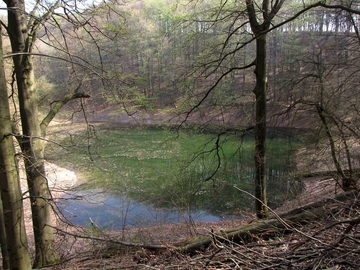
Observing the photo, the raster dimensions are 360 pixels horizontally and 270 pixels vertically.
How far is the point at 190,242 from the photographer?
4008 mm

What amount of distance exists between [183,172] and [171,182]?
643 cm

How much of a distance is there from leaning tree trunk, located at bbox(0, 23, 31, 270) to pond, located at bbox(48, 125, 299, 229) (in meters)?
2.80

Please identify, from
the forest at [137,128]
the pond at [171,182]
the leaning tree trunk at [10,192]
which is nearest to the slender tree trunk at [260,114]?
the forest at [137,128]

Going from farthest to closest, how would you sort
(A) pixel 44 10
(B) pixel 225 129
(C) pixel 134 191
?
(C) pixel 134 191 < (B) pixel 225 129 < (A) pixel 44 10

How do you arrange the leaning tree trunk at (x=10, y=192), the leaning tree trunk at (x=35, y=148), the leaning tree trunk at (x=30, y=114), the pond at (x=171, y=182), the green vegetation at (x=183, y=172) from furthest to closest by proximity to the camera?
1. the green vegetation at (x=183, y=172)
2. the pond at (x=171, y=182)
3. the leaning tree trunk at (x=35, y=148)
4. the leaning tree trunk at (x=30, y=114)
5. the leaning tree trunk at (x=10, y=192)

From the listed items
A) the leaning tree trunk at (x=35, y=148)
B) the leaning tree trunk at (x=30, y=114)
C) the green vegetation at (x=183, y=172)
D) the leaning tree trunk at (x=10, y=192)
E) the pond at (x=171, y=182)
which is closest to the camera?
the leaning tree trunk at (x=10, y=192)

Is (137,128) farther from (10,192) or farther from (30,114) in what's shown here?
(10,192)

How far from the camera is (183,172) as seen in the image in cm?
895

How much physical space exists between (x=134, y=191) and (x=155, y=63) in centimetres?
3161

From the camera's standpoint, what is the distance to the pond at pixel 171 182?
9242 millimetres

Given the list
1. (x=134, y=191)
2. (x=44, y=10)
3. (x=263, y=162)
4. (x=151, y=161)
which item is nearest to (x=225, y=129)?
(x=263, y=162)

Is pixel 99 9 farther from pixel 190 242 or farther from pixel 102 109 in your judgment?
pixel 102 109

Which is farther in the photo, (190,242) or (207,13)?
(207,13)

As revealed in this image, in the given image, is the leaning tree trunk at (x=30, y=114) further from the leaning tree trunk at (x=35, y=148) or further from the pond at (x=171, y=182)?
the pond at (x=171, y=182)
